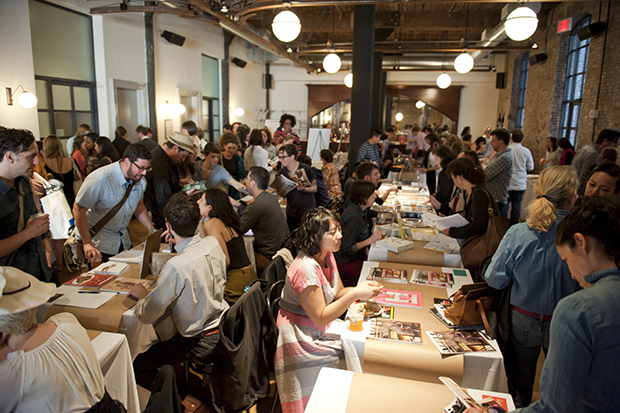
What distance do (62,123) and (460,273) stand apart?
789 cm

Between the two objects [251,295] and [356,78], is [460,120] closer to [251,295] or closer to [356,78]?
[356,78]

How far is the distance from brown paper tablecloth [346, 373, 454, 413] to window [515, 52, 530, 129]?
13618 mm

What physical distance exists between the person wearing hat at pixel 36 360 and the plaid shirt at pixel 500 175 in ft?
16.7

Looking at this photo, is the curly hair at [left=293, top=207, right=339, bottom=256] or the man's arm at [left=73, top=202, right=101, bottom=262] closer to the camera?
the curly hair at [left=293, top=207, right=339, bottom=256]

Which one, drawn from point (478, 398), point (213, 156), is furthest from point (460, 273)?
point (213, 156)

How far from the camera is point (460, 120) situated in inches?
650

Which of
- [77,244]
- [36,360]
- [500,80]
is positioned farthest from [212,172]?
[500,80]

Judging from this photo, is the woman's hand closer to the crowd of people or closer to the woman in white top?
the crowd of people

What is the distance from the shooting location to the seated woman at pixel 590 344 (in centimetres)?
116

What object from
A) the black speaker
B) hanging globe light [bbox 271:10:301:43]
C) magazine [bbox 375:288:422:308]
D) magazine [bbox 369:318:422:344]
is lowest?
magazine [bbox 369:318:422:344]

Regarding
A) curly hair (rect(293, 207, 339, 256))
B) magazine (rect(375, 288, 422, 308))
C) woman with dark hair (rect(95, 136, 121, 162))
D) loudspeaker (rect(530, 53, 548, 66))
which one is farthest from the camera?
loudspeaker (rect(530, 53, 548, 66))

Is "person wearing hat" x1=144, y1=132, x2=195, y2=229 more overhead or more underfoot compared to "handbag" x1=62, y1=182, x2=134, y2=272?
more overhead

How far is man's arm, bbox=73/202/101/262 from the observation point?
3105 mm

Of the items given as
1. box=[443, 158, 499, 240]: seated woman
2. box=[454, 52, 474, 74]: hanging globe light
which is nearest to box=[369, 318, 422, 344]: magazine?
box=[443, 158, 499, 240]: seated woman
